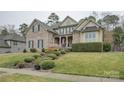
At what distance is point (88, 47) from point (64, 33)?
5182 millimetres

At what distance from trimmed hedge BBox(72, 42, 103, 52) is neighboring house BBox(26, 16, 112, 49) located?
3.40ft

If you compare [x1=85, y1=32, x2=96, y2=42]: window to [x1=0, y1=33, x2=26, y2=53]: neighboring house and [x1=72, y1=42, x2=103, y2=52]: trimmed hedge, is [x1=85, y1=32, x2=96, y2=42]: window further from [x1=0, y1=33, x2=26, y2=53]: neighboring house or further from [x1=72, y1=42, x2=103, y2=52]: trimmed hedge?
[x1=0, y1=33, x2=26, y2=53]: neighboring house

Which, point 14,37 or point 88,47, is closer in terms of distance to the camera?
point 88,47

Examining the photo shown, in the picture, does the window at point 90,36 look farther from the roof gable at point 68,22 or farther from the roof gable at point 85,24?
the roof gable at point 68,22

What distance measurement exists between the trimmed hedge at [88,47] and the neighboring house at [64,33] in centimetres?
104

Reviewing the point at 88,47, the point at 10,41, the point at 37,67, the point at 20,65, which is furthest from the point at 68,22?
the point at 37,67

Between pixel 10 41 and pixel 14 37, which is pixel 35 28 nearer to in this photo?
pixel 14 37

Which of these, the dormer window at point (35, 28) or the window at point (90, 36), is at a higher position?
the dormer window at point (35, 28)

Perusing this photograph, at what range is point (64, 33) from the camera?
25.0 m

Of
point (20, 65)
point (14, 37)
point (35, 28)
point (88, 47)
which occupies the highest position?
point (35, 28)

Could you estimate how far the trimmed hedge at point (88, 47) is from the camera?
2033 cm

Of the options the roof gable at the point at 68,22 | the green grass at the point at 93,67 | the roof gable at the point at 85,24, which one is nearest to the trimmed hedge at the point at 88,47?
the roof gable at the point at 85,24
